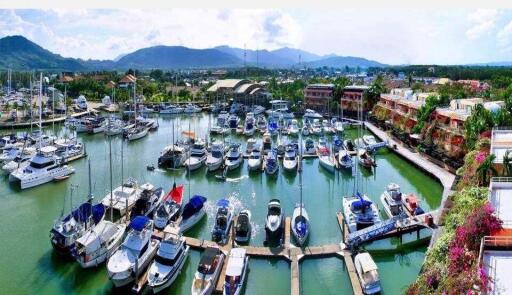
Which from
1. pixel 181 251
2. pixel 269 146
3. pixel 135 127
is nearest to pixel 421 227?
pixel 181 251

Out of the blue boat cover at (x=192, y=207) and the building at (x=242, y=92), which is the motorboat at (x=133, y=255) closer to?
the blue boat cover at (x=192, y=207)

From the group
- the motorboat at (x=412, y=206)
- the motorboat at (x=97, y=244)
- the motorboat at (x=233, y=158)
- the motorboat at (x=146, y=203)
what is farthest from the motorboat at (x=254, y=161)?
the motorboat at (x=97, y=244)

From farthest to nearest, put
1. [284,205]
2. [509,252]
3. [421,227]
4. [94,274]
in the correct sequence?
[284,205], [421,227], [94,274], [509,252]

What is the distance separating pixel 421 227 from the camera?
26.8 m

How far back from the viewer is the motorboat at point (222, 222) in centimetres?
2588

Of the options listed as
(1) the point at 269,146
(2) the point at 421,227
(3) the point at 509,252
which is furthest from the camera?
(1) the point at 269,146

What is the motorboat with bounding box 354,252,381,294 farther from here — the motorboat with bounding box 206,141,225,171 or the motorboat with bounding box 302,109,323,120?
the motorboat with bounding box 302,109,323,120

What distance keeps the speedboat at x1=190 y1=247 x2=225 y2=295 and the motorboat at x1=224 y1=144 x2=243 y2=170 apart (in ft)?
66.2

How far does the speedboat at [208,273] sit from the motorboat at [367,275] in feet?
23.0

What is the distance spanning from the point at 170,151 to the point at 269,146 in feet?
39.6

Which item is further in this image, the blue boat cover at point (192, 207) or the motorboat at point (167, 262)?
the blue boat cover at point (192, 207)

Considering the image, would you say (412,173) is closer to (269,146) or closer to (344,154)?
(344,154)

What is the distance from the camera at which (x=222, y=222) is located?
2698 centimetres

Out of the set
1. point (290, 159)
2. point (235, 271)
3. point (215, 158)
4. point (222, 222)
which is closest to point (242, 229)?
point (222, 222)
